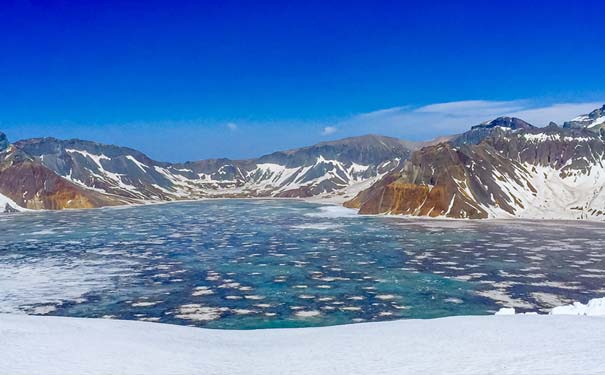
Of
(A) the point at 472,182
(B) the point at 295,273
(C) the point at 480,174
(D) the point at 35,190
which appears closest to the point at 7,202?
(D) the point at 35,190

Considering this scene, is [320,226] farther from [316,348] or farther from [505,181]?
[316,348]

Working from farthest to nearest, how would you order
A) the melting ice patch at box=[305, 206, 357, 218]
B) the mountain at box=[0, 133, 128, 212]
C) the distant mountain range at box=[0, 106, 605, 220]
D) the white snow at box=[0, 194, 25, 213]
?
the mountain at box=[0, 133, 128, 212] < the white snow at box=[0, 194, 25, 213] < the melting ice patch at box=[305, 206, 357, 218] < the distant mountain range at box=[0, 106, 605, 220]

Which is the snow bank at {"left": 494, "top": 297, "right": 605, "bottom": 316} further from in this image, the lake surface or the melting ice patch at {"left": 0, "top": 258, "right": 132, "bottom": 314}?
the melting ice patch at {"left": 0, "top": 258, "right": 132, "bottom": 314}

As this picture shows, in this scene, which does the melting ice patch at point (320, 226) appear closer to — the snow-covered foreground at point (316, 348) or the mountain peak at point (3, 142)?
the snow-covered foreground at point (316, 348)

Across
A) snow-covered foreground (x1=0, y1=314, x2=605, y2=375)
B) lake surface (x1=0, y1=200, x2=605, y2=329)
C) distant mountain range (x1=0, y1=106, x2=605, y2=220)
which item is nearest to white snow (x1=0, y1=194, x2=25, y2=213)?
distant mountain range (x1=0, y1=106, x2=605, y2=220)

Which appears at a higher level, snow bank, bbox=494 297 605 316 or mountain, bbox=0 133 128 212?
mountain, bbox=0 133 128 212

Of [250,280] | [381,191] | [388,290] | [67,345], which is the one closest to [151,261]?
[250,280]
